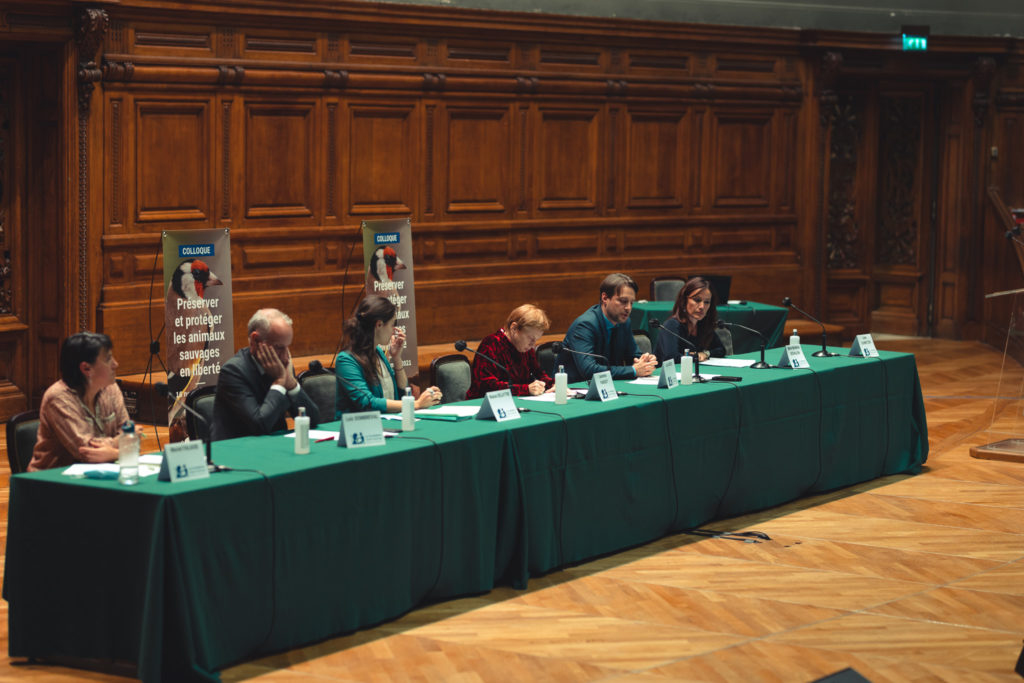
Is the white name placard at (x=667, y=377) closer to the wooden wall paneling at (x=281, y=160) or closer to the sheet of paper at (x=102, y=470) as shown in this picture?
the sheet of paper at (x=102, y=470)

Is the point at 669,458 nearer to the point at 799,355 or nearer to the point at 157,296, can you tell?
the point at 799,355

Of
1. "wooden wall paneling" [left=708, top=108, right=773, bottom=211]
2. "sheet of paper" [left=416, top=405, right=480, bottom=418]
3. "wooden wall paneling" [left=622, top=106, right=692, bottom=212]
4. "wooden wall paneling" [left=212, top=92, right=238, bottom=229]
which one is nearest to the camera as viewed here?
"sheet of paper" [left=416, top=405, right=480, bottom=418]

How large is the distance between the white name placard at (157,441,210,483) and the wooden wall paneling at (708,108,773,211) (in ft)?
26.9

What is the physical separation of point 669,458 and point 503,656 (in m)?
1.71

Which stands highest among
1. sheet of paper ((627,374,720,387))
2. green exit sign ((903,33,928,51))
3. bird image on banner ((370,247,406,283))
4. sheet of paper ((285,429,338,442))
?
green exit sign ((903,33,928,51))

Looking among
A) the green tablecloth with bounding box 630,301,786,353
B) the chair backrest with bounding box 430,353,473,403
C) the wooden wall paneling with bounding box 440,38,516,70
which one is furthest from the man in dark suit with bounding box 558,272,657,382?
the wooden wall paneling with bounding box 440,38,516,70

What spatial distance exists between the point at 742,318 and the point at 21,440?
19.8 ft

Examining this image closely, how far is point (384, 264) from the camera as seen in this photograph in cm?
838

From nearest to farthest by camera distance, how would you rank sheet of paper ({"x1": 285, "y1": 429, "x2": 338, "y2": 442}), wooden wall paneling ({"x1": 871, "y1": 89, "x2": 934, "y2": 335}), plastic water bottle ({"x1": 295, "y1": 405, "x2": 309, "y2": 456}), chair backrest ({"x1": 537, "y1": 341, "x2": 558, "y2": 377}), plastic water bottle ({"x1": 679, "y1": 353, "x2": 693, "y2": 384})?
plastic water bottle ({"x1": 295, "y1": 405, "x2": 309, "y2": 456}) < sheet of paper ({"x1": 285, "y1": 429, "x2": 338, "y2": 442}) < plastic water bottle ({"x1": 679, "y1": 353, "x2": 693, "y2": 384}) < chair backrest ({"x1": 537, "y1": 341, "x2": 558, "y2": 377}) < wooden wall paneling ({"x1": 871, "y1": 89, "x2": 934, "y2": 335})

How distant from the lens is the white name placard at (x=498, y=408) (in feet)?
17.3

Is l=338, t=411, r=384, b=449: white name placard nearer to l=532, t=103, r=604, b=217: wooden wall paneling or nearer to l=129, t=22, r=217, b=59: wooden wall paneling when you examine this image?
l=129, t=22, r=217, b=59: wooden wall paneling

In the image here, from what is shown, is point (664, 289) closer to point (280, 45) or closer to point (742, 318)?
point (742, 318)

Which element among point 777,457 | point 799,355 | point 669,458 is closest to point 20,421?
point 669,458

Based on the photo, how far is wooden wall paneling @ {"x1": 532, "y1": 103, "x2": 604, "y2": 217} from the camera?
10695 millimetres
